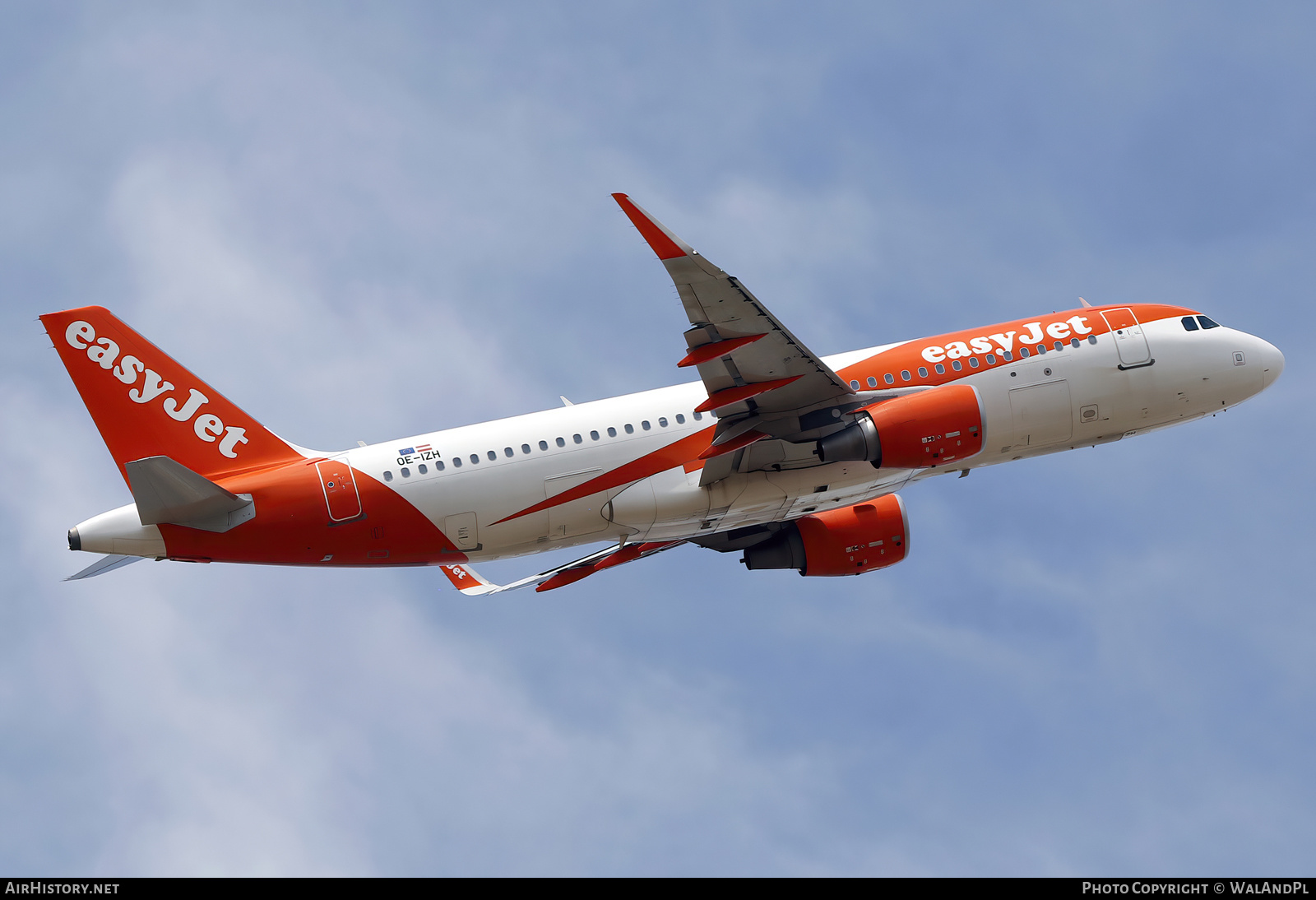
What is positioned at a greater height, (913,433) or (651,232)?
(651,232)

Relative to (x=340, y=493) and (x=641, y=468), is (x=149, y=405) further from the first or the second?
(x=641, y=468)

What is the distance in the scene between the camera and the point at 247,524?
3028 cm

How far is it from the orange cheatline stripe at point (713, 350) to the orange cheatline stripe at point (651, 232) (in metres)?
2.53

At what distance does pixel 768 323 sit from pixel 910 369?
5835mm

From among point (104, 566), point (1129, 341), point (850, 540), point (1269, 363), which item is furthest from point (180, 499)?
point (1269, 363)

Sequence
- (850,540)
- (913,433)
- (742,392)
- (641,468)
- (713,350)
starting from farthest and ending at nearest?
(850,540)
(641,468)
(913,433)
(742,392)
(713,350)

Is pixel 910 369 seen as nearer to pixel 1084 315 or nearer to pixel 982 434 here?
pixel 982 434

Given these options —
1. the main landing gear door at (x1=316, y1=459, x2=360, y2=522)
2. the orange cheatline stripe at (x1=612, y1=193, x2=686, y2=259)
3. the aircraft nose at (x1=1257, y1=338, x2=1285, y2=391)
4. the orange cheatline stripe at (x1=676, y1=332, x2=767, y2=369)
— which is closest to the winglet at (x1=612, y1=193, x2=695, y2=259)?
the orange cheatline stripe at (x1=612, y1=193, x2=686, y2=259)

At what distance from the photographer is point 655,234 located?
2672cm

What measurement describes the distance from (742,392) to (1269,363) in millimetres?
15661

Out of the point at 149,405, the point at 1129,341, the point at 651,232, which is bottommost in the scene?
the point at 149,405

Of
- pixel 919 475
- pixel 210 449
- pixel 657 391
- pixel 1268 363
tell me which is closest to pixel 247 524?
pixel 210 449
